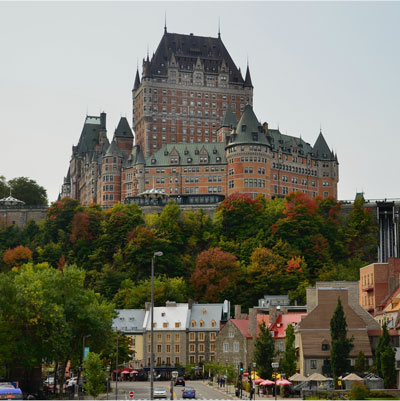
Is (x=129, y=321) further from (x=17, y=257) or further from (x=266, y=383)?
(x=266, y=383)

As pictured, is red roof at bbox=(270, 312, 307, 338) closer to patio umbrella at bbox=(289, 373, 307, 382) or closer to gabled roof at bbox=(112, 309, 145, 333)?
patio umbrella at bbox=(289, 373, 307, 382)

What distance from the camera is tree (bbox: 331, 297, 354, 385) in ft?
309

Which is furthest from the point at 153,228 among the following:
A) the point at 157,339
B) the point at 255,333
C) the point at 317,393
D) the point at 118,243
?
the point at 317,393

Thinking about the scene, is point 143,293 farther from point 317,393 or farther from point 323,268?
point 317,393

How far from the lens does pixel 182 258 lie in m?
181

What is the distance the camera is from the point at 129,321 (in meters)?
149

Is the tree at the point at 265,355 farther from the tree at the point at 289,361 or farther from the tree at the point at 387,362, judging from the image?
the tree at the point at 387,362

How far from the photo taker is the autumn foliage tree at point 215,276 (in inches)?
6516

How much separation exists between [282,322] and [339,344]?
82.1ft

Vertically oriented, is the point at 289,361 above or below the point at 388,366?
above

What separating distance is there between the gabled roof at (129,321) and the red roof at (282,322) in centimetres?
3532

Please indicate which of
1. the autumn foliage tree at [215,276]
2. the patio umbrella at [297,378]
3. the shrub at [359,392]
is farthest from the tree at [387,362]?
the autumn foliage tree at [215,276]

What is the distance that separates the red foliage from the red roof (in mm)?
76176

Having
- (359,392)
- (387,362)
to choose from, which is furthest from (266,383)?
(359,392)
